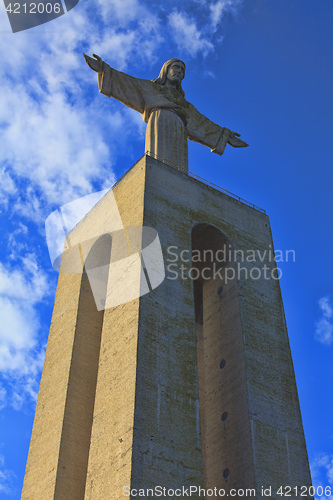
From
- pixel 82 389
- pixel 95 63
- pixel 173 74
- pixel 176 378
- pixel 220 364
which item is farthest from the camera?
pixel 173 74

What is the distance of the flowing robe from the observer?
22.3 meters

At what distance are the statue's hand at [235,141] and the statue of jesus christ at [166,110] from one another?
0.18 metres

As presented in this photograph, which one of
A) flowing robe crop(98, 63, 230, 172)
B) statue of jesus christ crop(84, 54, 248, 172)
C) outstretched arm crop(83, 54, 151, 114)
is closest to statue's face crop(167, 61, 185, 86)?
statue of jesus christ crop(84, 54, 248, 172)

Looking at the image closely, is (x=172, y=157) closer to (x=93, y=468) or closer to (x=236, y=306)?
(x=236, y=306)

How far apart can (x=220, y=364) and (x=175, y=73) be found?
448 inches

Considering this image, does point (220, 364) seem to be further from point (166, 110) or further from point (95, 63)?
point (95, 63)

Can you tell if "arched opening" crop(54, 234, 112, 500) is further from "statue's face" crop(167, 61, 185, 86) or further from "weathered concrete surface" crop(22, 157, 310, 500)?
"statue's face" crop(167, 61, 185, 86)

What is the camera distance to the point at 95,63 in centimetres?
2280

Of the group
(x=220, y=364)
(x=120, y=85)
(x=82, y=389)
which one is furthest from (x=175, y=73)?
(x=82, y=389)

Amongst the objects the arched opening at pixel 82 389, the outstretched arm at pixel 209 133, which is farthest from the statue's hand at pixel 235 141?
the arched opening at pixel 82 389

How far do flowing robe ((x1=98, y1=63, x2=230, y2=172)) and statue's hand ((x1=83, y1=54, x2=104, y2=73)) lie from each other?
0.55 feet

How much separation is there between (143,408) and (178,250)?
5230 mm

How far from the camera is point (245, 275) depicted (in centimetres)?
1952

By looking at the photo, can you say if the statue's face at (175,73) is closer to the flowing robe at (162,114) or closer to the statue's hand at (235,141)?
the flowing robe at (162,114)
